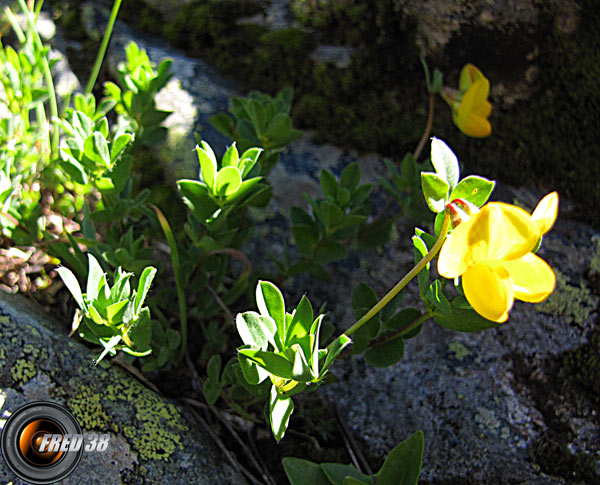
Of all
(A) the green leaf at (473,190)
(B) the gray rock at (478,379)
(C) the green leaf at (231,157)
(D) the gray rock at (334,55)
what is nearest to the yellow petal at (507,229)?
(A) the green leaf at (473,190)

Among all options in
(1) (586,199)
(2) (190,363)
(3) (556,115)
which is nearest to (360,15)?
(3) (556,115)

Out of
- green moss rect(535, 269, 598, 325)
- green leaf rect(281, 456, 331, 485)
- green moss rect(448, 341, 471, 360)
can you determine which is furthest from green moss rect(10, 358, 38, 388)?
green moss rect(535, 269, 598, 325)

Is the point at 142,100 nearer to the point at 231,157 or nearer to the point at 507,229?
the point at 231,157

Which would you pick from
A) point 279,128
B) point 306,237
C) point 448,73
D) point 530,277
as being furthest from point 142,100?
point 530,277

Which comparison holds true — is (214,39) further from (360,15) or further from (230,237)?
(230,237)

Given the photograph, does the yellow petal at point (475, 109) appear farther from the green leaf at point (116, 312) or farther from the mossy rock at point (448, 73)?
the green leaf at point (116, 312)
